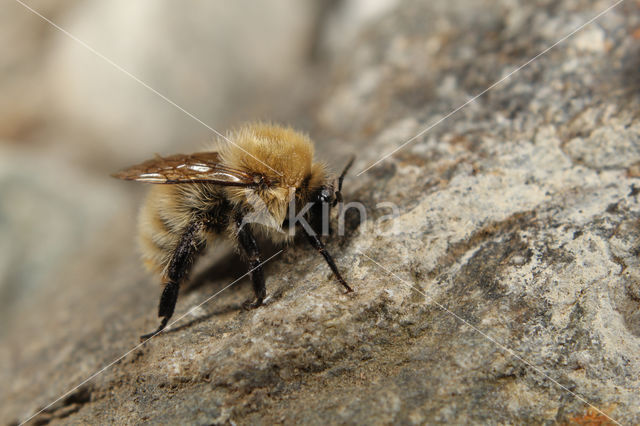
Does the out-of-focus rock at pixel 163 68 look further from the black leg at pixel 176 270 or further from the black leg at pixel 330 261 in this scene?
the black leg at pixel 330 261

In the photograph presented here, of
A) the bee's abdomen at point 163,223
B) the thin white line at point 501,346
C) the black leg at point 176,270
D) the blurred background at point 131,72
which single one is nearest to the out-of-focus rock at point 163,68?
the blurred background at point 131,72

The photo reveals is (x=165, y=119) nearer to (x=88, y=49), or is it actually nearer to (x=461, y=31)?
(x=88, y=49)

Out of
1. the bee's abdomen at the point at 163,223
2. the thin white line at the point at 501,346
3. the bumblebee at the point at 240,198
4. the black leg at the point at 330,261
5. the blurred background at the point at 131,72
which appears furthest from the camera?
the blurred background at the point at 131,72

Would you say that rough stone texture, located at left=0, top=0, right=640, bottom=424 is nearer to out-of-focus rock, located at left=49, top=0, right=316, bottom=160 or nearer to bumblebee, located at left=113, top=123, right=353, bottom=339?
bumblebee, located at left=113, top=123, right=353, bottom=339

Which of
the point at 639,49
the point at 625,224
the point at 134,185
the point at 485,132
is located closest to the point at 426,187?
the point at 485,132

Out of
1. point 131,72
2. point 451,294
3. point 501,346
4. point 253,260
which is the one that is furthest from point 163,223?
point 131,72

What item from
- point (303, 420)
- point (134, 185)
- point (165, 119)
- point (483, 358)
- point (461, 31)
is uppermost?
point (165, 119)

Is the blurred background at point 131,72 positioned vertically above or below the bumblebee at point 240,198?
above
